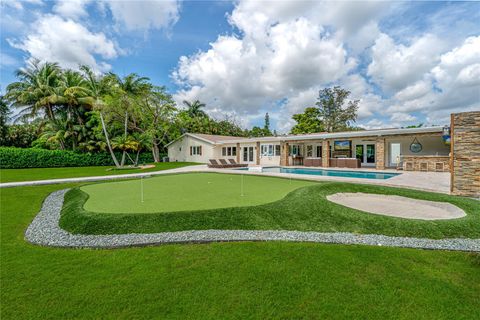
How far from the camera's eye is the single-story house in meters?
15.5

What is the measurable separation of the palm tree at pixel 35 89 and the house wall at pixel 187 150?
13981 mm

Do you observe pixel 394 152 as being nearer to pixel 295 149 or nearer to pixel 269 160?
pixel 295 149

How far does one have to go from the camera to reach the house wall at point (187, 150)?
2980 centimetres

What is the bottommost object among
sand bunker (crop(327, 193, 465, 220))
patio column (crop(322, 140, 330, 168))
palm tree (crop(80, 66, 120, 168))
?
sand bunker (crop(327, 193, 465, 220))

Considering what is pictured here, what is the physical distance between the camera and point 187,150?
32.0 m

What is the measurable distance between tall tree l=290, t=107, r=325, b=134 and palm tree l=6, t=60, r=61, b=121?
35.1 meters

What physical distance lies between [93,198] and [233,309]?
23.8 feet

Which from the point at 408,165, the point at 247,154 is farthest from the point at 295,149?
the point at 408,165

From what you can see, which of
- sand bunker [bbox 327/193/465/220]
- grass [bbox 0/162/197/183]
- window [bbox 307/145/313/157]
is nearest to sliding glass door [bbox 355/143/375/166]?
window [bbox 307/145/313/157]

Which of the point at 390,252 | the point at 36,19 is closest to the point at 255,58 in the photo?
the point at 36,19

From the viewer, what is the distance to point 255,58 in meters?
20.4

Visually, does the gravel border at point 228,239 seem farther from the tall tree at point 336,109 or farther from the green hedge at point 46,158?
the tall tree at point 336,109

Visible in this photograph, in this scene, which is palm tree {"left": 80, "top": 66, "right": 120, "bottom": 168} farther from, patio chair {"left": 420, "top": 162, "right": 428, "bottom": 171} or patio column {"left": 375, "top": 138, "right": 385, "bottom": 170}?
patio chair {"left": 420, "top": 162, "right": 428, "bottom": 171}

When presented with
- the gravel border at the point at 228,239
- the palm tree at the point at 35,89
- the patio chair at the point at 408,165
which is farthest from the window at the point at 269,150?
the palm tree at the point at 35,89
